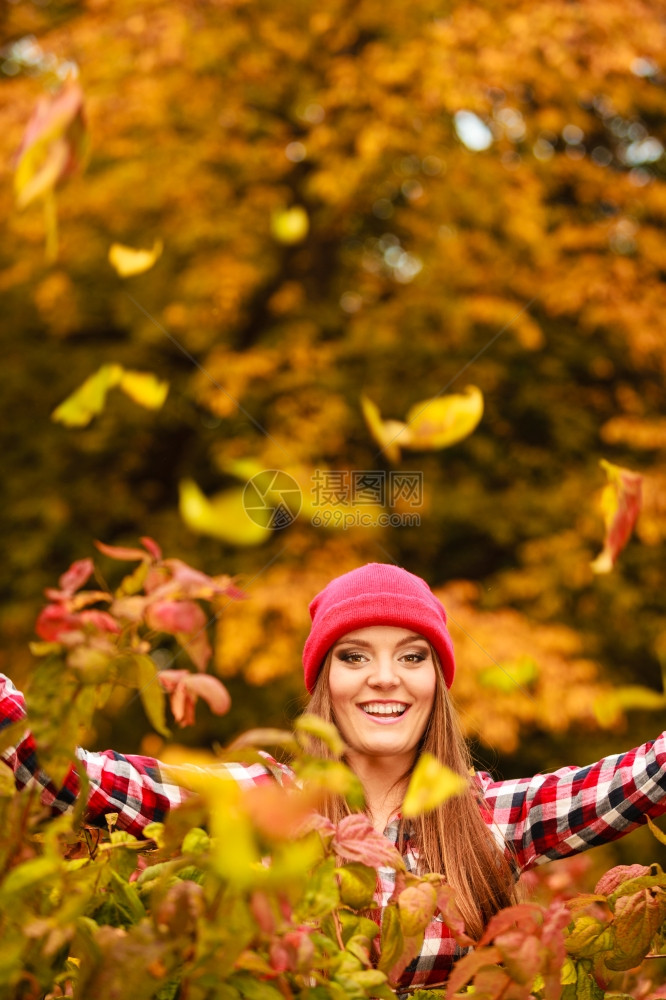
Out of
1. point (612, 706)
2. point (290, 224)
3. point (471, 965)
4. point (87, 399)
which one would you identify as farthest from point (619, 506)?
point (290, 224)

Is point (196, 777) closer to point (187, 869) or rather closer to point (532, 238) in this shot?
point (187, 869)

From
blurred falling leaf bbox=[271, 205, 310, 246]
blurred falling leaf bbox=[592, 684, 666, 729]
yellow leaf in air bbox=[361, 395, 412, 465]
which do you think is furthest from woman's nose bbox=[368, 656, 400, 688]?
blurred falling leaf bbox=[271, 205, 310, 246]

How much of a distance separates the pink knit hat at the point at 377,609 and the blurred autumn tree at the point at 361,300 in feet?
10.6

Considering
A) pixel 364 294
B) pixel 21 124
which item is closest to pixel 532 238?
pixel 364 294

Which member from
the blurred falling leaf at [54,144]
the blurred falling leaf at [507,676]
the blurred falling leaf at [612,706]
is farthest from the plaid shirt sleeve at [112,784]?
the blurred falling leaf at [507,676]

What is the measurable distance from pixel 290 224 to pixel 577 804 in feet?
15.8

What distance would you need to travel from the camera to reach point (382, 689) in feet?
5.21

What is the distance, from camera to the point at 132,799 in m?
1.39

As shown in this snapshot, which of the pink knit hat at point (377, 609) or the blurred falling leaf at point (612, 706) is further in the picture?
the blurred falling leaf at point (612, 706)

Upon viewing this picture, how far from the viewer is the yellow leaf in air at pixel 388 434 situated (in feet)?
17.6

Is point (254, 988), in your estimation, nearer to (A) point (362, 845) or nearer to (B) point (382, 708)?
(A) point (362, 845)

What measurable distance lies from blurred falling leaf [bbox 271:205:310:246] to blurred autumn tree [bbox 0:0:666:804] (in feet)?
0.11

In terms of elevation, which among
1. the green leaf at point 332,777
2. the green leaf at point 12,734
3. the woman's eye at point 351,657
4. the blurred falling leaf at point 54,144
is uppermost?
the blurred falling leaf at point 54,144

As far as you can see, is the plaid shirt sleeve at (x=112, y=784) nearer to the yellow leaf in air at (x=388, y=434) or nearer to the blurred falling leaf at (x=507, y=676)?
the blurred falling leaf at (x=507, y=676)
